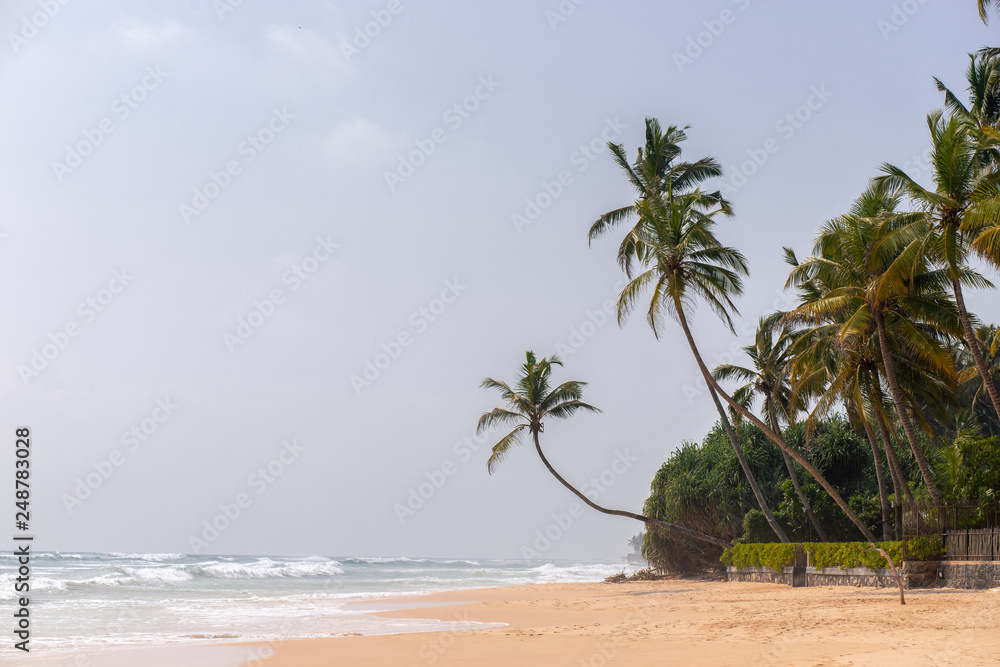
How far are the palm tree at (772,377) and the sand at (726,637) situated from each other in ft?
26.9

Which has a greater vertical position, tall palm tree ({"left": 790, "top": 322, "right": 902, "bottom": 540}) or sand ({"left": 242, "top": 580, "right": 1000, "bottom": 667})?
tall palm tree ({"left": 790, "top": 322, "right": 902, "bottom": 540})

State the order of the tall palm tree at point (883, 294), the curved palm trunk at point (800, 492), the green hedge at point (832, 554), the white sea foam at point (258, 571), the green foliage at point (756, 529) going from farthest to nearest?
the white sea foam at point (258, 571)
the green foliage at point (756, 529)
the curved palm trunk at point (800, 492)
the tall palm tree at point (883, 294)
the green hedge at point (832, 554)

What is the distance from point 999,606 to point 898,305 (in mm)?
8533

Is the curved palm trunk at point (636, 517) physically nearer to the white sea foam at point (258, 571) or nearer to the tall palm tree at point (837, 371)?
the tall palm tree at point (837, 371)

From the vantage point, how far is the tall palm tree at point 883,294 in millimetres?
17484

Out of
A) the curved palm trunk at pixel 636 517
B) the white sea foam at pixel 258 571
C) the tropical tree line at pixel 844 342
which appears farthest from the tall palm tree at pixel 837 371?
the white sea foam at pixel 258 571

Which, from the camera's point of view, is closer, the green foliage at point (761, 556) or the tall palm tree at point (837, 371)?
the tall palm tree at point (837, 371)

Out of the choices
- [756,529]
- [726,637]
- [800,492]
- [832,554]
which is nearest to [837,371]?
[832,554]

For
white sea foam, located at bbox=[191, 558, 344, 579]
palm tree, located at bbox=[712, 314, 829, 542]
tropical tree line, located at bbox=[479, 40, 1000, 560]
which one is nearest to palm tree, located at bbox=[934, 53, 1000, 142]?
tropical tree line, located at bbox=[479, 40, 1000, 560]

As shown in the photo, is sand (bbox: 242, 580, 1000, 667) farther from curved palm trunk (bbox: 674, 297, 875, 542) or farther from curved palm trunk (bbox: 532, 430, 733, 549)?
curved palm trunk (bbox: 532, 430, 733, 549)

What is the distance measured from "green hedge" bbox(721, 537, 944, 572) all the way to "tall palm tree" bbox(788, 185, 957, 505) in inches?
47.7

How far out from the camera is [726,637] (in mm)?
11000

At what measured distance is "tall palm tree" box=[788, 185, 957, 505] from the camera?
1748cm

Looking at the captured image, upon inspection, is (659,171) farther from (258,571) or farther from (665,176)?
(258,571)
